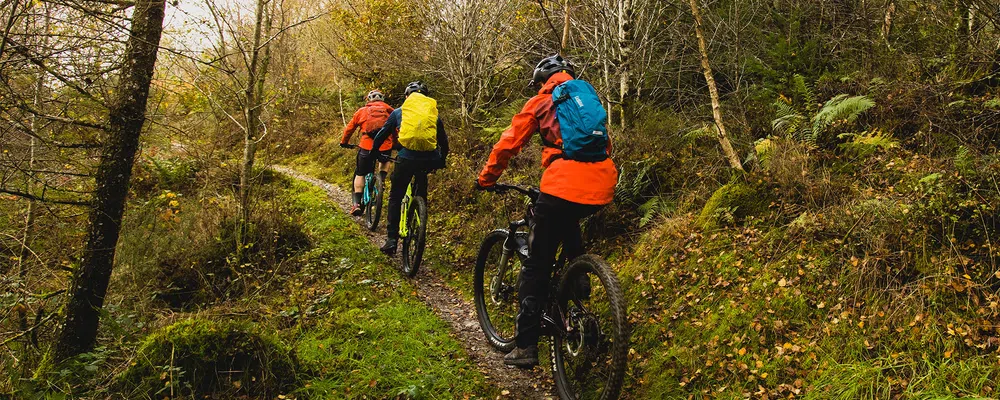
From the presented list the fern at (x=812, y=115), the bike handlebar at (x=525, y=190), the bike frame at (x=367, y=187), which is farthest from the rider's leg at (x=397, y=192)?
the fern at (x=812, y=115)

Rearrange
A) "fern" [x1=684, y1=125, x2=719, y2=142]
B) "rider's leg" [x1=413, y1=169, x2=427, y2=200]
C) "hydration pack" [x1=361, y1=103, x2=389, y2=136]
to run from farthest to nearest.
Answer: "hydration pack" [x1=361, y1=103, x2=389, y2=136] < "rider's leg" [x1=413, y1=169, x2=427, y2=200] < "fern" [x1=684, y1=125, x2=719, y2=142]

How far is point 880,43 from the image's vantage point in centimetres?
730

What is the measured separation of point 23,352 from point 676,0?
34.3 feet

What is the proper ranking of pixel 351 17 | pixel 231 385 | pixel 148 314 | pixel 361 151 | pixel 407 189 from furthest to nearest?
1. pixel 351 17
2. pixel 361 151
3. pixel 407 189
4. pixel 148 314
5. pixel 231 385

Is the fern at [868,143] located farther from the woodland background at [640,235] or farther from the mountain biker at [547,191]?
the mountain biker at [547,191]

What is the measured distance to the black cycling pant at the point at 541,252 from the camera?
393cm

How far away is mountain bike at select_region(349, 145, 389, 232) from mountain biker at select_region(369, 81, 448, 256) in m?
1.56

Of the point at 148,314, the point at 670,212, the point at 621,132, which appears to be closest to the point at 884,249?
the point at 670,212

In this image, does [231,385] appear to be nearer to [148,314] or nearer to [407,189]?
[148,314]

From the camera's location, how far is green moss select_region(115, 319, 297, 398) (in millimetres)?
3697

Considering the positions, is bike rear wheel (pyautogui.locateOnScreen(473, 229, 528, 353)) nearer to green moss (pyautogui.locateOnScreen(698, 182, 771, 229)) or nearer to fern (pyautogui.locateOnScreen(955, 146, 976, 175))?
green moss (pyautogui.locateOnScreen(698, 182, 771, 229))

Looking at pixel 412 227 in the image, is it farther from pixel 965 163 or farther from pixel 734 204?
pixel 965 163

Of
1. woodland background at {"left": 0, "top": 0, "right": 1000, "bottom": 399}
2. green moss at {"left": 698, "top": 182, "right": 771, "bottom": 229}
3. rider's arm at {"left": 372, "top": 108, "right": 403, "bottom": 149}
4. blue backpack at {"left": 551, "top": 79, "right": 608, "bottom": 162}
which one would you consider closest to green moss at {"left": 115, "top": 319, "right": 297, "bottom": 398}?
woodland background at {"left": 0, "top": 0, "right": 1000, "bottom": 399}

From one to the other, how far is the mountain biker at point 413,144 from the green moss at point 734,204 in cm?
333
